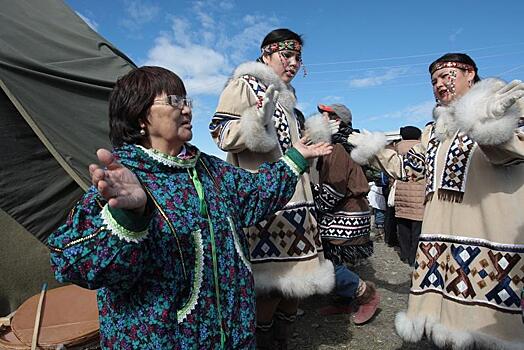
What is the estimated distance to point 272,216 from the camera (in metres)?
2.38

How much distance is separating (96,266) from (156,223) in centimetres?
23

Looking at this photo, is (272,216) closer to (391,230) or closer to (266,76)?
(266,76)

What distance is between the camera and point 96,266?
1087 mm

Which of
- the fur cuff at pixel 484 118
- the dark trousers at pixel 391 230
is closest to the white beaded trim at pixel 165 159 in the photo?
the fur cuff at pixel 484 118

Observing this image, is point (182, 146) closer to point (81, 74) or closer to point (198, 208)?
point (198, 208)

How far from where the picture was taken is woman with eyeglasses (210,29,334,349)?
→ 7.38ft

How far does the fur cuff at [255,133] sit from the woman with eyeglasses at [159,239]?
0.54 meters

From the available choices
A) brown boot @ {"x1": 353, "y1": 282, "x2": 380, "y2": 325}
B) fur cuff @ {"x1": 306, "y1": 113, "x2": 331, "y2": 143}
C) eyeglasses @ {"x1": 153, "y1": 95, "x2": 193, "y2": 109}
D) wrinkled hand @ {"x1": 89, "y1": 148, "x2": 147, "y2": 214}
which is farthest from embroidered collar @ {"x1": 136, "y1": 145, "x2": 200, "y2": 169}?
brown boot @ {"x1": 353, "y1": 282, "x2": 380, "y2": 325}

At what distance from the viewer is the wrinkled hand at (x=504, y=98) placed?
168cm

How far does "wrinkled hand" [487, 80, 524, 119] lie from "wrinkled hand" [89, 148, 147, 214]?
152 cm

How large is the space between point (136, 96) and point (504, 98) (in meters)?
1.50

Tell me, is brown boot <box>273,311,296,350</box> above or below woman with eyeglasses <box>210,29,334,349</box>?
below

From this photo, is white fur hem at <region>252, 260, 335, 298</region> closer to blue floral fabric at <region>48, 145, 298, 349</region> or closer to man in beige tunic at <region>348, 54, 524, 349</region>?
man in beige tunic at <region>348, 54, 524, 349</region>

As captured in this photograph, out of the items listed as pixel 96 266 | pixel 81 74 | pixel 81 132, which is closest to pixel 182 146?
pixel 96 266
